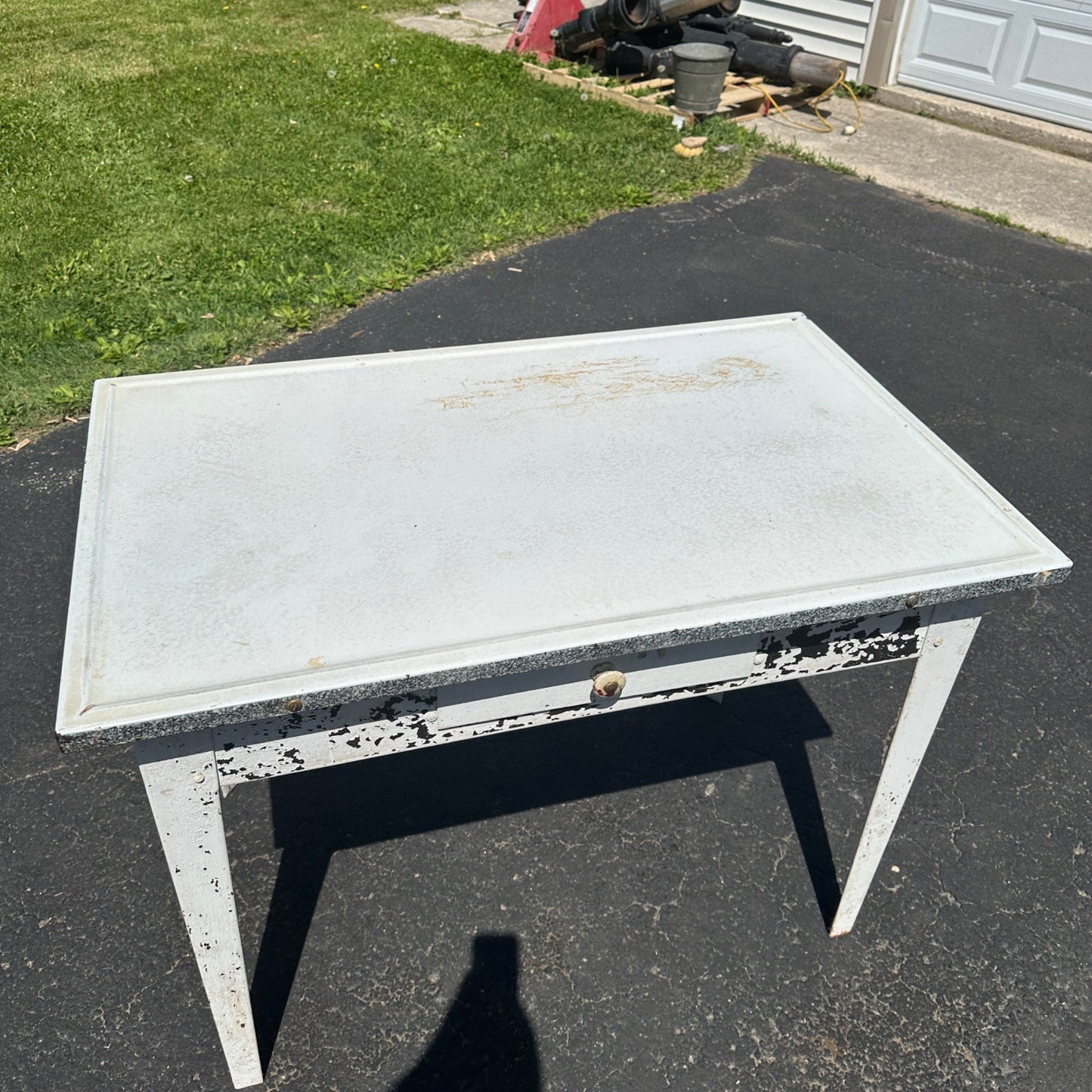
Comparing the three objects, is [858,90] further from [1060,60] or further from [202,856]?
[202,856]

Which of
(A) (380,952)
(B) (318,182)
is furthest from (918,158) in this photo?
(A) (380,952)

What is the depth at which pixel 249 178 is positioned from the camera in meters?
6.44

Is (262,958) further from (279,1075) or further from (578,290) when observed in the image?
(578,290)

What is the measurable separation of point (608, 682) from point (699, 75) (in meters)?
6.60

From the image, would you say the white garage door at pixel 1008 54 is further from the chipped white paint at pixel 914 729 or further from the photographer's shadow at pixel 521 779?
the chipped white paint at pixel 914 729

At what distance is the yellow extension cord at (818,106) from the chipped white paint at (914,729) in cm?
670

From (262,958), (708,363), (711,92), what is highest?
(708,363)

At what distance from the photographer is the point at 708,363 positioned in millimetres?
2412

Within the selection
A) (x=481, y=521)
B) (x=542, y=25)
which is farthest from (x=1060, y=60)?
(x=481, y=521)

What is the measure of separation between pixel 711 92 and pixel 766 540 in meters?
6.38

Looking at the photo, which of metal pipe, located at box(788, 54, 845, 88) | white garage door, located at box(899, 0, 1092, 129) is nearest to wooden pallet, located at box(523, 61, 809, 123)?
metal pipe, located at box(788, 54, 845, 88)

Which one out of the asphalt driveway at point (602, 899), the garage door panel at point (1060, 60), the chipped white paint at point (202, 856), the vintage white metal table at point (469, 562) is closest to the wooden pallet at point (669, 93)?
the garage door panel at point (1060, 60)

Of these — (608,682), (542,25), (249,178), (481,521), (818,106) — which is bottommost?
(249,178)

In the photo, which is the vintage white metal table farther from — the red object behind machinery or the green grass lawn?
the red object behind machinery
